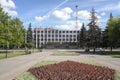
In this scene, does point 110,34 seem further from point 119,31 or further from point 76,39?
point 76,39

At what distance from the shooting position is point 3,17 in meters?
69.4

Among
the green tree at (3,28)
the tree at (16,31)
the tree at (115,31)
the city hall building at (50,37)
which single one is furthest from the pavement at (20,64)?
the city hall building at (50,37)

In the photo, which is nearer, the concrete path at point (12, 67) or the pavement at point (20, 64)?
the concrete path at point (12, 67)

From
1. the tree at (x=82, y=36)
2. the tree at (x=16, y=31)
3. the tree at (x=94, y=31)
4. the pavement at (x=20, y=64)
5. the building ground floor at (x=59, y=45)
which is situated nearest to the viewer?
the pavement at (x=20, y=64)

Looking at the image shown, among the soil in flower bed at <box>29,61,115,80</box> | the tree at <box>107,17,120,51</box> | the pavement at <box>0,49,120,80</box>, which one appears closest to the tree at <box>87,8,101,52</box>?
the tree at <box>107,17,120,51</box>

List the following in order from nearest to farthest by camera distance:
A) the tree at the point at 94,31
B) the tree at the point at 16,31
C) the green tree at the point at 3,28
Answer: the green tree at the point at 3,28, the tree at the point at 16,31, the tree at the point at 94,31

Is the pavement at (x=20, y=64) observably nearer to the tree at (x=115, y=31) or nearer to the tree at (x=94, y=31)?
the tree at (x=115, y=31)

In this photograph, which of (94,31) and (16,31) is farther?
(94,31)

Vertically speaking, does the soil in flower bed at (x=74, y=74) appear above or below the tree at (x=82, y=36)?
below

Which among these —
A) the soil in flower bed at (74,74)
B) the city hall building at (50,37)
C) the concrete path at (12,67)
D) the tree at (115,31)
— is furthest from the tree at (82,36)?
the soil in flower bed at (74,74)

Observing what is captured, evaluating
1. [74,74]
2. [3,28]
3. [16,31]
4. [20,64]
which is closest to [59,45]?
[16,31]

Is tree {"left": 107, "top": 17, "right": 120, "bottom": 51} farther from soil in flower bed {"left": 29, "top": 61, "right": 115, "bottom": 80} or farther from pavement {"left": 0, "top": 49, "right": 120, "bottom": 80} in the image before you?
soil in flower bed {"left": 29, "top": 61, "right": 115, "bottom": 80}

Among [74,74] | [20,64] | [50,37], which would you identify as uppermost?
[50,37]

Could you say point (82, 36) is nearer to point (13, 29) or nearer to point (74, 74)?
point (13, 29)
